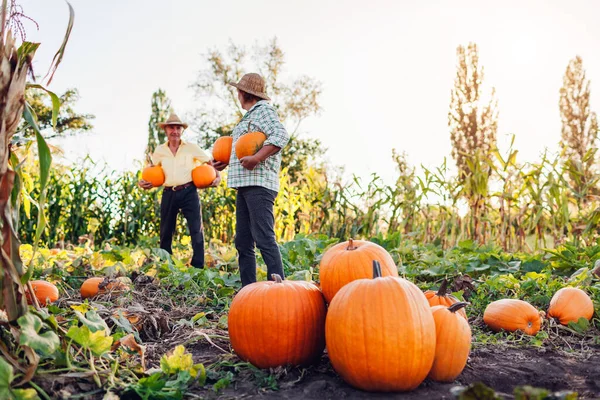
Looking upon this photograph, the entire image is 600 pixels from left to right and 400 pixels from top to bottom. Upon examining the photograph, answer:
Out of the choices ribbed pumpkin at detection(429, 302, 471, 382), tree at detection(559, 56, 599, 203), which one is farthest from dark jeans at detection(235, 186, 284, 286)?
tree at detection(559, 56, 599, 203)

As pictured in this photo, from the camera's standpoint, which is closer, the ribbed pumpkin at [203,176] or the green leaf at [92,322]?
the green leaf at [92,322]

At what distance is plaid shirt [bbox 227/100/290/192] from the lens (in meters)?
4.12

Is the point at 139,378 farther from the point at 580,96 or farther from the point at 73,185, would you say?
the point at 580,96

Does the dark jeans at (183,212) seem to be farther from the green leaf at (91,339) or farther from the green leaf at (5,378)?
the green leaf at (5,378)

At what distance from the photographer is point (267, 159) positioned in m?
4.19

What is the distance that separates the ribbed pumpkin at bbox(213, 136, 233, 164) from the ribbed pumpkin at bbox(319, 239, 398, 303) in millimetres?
2168

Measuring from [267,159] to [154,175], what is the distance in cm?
257

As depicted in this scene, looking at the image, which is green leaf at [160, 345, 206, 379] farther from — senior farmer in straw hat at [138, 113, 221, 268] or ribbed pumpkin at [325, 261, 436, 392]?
senior farmer in straw hat at [138, 113, 221, 268]

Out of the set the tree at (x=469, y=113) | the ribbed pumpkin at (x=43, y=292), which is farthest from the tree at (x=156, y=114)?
the ribbed pumpkin at (x=43, y=292)

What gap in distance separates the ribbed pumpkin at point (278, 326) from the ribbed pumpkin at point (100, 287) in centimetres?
192

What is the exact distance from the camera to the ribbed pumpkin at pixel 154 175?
20.8 feet

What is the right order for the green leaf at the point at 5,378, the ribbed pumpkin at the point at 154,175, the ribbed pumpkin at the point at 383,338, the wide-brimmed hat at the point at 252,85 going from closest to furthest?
the green leaf at the point at 5,378, the ribbed pumpkin at the point at 383,338, the wide-brimmed hat at the point at 252,85, the ribbed pumpkin at the point at 154,175

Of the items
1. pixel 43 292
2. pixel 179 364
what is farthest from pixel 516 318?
pixel 43 292

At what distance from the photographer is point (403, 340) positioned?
2098mm
